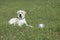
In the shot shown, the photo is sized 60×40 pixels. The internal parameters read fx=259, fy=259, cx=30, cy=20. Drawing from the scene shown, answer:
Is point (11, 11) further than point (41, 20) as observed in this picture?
Yes

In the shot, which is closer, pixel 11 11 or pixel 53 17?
pixel 53 17

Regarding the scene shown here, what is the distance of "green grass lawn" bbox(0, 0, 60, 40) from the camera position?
7.40m

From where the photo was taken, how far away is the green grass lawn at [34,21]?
7.40 meters

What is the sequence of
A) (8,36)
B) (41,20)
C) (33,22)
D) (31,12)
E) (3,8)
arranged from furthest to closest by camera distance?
1. (3,8)
2. (31,12)
3. (41,20)
4. (33,22)
5. (8,36)

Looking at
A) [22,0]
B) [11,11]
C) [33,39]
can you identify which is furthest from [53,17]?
[22,0]

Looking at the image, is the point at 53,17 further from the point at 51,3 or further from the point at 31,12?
the point at 51,3

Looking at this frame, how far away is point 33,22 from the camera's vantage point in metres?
11.1

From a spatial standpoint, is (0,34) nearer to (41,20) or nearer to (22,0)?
(41,20)

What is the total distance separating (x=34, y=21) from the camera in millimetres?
11438

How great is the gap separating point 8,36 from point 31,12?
23.2ft

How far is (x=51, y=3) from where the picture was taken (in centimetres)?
1612

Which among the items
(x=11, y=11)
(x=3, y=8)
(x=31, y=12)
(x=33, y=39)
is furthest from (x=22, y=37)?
(x=3, y=8)

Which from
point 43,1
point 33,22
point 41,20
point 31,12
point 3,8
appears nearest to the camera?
point 33,22

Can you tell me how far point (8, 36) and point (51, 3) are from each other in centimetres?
965
